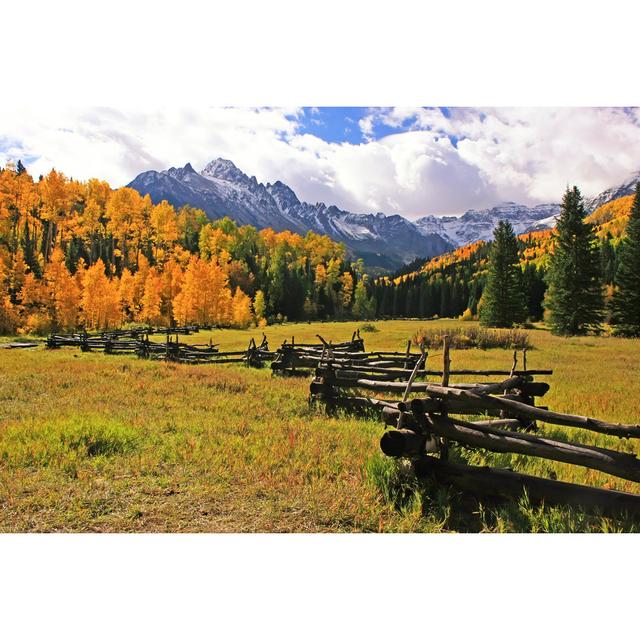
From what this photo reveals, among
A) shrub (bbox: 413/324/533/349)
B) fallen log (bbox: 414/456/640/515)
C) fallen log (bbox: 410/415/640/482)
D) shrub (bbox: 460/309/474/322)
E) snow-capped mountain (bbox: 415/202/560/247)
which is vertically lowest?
fallen log (bbox: 414/456/640/515)

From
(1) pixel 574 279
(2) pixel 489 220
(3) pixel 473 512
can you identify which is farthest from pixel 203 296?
(3) pixel 473 512

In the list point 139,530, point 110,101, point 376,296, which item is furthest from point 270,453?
point 376,296

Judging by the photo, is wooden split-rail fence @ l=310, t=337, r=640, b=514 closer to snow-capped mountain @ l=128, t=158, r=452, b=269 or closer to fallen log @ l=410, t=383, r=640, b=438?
fallen log @ l=410, t=383, r=640, b=438

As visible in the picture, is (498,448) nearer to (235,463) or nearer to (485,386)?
(485,386)

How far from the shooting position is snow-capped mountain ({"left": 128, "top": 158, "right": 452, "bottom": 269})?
7.87 m

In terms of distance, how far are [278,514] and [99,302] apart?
10422mm

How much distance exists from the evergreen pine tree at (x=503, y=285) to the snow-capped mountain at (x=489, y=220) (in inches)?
10.0

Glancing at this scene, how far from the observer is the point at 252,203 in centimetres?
902

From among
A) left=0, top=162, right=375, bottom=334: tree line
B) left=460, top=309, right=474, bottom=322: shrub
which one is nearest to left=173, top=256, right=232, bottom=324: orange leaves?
left=0, top=162, right=375, bottom=334: tree line

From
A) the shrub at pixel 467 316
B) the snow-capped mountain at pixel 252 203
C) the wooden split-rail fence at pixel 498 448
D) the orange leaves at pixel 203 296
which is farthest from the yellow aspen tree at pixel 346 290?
the wooden split-rail fence at pixel 498 448

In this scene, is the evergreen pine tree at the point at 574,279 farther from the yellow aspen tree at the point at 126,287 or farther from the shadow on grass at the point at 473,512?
the yellow aspen tree at the point at 126,287

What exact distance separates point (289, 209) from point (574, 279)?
675 centimetres

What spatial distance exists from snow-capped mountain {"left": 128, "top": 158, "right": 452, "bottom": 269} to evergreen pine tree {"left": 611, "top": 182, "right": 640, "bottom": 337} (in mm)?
3879
